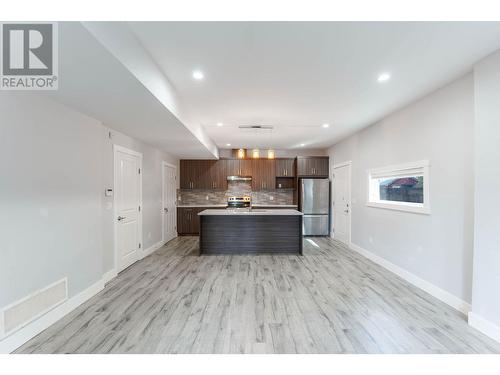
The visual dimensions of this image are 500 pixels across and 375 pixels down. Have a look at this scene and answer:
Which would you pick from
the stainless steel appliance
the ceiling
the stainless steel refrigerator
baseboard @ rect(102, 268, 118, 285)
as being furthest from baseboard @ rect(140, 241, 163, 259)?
the stainless steel refrigerator

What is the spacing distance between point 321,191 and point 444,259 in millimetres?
3876

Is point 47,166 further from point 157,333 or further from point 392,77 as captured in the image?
point 392,77

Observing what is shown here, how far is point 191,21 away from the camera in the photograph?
1.70m

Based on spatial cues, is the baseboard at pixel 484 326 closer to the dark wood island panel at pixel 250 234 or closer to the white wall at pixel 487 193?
the white wall at pixel 487 193

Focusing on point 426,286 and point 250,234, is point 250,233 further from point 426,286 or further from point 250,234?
point 426,286

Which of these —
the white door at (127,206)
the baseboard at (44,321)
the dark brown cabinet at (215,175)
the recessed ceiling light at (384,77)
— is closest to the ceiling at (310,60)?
the recessed ceiling light at (384,77)

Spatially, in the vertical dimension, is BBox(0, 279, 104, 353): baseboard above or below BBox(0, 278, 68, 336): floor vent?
below

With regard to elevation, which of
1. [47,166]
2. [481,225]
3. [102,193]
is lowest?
[481,225]

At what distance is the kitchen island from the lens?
4824 mm

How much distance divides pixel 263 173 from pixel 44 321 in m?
5.85

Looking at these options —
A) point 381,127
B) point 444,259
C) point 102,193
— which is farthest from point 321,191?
point 102,193

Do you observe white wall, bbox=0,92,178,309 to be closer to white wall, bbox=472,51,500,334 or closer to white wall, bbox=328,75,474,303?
white wall, bbox=472,51,500,334

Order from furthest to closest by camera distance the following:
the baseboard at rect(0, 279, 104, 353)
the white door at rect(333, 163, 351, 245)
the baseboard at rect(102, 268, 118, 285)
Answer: the white door at rect(333, 163, 351, 245)
the baseboard at rect(102, 268, 118, 285)
the baseboard at rect(0, 279, 104, 353)

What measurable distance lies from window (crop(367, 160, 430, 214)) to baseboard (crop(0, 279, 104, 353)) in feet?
15.1
